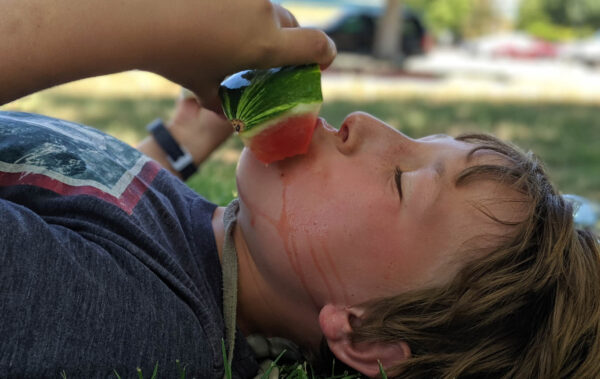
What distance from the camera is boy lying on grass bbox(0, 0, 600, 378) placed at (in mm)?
1503

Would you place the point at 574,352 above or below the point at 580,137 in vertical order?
above

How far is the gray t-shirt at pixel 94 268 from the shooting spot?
4.74ft

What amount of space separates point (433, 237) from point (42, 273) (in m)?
0.97

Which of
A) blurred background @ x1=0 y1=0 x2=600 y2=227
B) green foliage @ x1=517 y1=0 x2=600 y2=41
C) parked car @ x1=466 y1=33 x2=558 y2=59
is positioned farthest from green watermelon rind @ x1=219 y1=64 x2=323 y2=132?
green foliage @ x1=517 y1=0 x2=600 y2=41

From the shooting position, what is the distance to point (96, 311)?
1.50 metres

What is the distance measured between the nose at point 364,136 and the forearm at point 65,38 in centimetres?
59

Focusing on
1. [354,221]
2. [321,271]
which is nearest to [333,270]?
[321,271]

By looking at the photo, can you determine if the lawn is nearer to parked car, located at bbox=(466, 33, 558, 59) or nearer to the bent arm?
the bent arm

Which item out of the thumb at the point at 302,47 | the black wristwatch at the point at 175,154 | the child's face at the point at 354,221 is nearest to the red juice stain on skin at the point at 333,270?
the child's face at the point at 354,221

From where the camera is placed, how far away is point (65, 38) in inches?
58.4

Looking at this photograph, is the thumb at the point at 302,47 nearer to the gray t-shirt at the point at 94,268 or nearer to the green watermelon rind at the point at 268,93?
the green watermelon rind at the point at 268,93

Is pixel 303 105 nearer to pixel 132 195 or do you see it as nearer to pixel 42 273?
pixel 132 195

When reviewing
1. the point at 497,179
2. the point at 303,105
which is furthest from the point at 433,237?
the point at 303,105

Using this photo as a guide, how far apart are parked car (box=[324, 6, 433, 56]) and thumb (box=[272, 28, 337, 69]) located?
1768 cm
